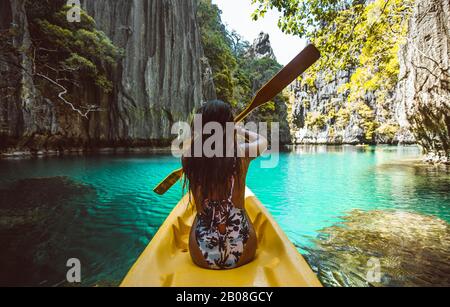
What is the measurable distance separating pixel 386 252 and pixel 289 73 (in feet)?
8.59

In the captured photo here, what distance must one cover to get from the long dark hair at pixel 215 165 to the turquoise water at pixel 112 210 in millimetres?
1705

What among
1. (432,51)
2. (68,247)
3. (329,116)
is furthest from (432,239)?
(329,116)

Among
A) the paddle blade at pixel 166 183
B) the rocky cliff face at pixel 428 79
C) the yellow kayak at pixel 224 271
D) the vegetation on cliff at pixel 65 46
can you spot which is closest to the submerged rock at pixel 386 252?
the yellow kayak at pixel 224 271

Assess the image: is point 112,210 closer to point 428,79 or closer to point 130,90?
point 428,79

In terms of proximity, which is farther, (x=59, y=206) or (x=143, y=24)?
(x=143, y=24)

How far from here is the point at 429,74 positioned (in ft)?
23.8

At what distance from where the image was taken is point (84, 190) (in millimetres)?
6734

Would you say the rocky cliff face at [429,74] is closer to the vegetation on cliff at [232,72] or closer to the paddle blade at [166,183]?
the paddle blade at [166,183]

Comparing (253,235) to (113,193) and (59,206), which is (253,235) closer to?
(59,206)

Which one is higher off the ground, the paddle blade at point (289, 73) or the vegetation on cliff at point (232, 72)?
the vegetation on cliff at point (232, 72)

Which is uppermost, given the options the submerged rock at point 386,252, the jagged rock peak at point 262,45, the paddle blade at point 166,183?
the jagged rock peak at point 262,45

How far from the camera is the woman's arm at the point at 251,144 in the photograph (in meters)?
1.70

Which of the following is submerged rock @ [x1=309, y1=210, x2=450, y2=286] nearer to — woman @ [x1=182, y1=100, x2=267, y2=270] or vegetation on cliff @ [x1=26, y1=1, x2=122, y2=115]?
woman @ [x1=182, y1=100, x2=267, y2=270]

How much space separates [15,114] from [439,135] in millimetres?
17740
